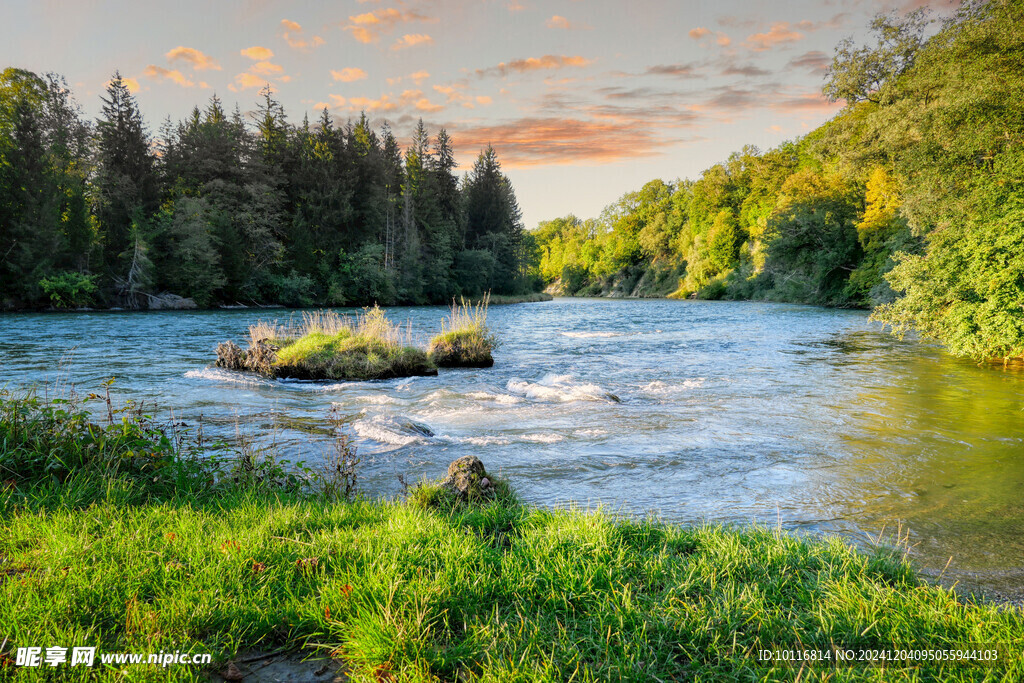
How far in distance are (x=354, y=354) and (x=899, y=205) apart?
28.3 meters

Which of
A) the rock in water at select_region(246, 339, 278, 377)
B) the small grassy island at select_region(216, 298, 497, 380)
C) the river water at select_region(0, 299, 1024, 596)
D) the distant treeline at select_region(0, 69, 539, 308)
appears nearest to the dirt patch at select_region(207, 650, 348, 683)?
the river water at select_region(0, 299, 1024, 596)

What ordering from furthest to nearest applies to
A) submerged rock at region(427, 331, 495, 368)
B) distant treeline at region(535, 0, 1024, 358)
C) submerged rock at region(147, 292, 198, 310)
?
submerged rock at region(147, 292, 198, 310)
submerged rock at region(427, 331, 495, 368)
distant treeline at region(535, 0, 1024, 358)

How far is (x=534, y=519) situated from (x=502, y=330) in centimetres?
2535

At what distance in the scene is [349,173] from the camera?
58688mm

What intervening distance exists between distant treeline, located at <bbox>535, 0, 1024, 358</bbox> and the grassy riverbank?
47.8ft

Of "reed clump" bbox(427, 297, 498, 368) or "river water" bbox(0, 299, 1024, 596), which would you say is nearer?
"river water" bbox(0, 299, 1024, 596)

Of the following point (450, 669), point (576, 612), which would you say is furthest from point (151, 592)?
point (576, 612)

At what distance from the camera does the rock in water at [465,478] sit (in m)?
5.29

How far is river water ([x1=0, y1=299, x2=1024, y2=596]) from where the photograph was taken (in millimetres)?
5945

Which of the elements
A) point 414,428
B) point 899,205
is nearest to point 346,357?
point 414,428

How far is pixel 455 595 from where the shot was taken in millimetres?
3100

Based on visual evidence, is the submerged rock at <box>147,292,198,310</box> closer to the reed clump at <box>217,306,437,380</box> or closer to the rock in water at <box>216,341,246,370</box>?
the reed clump at <box>217,306,437,380</box>

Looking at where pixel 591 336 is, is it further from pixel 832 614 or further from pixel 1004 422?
pixel 832 614

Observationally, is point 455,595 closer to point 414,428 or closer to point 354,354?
point 414,428
